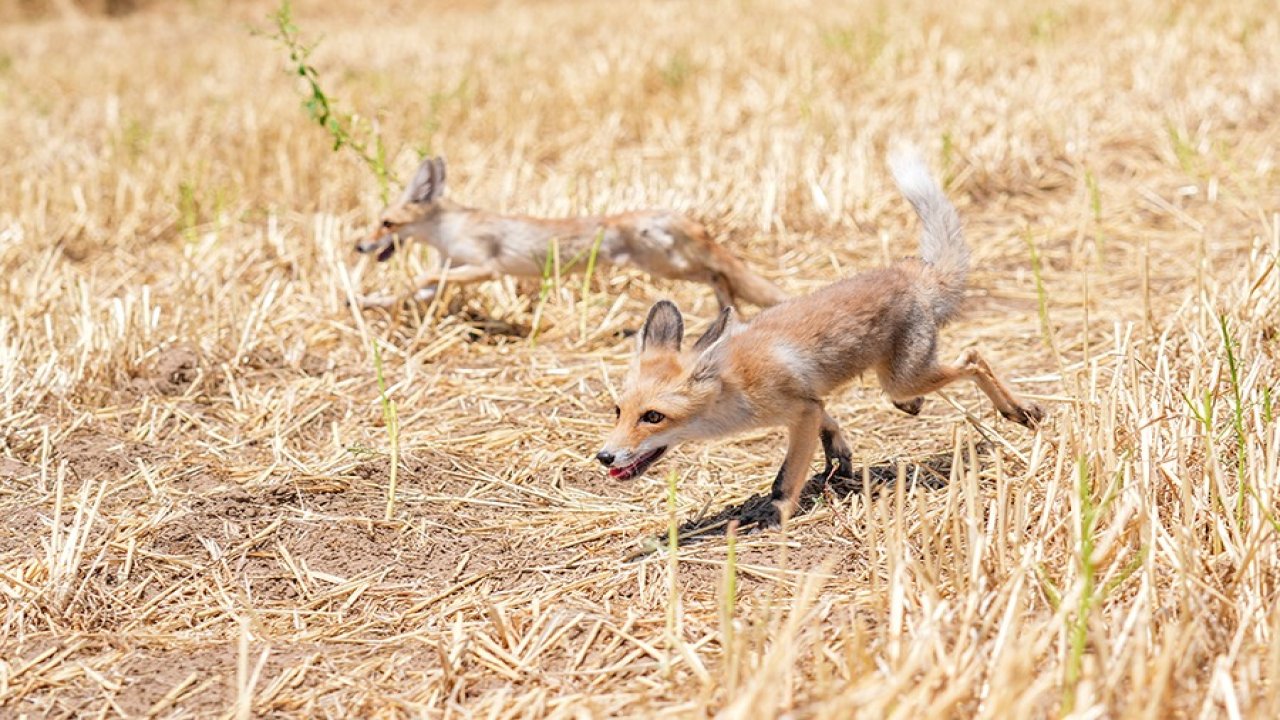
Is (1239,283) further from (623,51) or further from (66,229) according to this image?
(623,51)

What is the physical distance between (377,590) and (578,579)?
0.69 meters

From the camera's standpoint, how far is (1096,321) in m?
7.00

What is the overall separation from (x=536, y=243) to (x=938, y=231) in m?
2.84

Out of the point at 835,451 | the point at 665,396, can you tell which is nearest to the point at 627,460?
the point at 665,396

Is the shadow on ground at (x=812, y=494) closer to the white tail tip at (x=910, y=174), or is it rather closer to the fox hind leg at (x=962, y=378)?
the fox hind leg at (x=962, y=378)

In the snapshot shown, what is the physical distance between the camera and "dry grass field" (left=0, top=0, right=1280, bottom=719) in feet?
→ 11.5

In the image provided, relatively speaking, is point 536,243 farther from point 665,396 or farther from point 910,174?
point 665,396

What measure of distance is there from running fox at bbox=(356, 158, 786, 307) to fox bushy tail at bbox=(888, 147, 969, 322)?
1.87 meters

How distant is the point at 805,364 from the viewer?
5062 millimetres

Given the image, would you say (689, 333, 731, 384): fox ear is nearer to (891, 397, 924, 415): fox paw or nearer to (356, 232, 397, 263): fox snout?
(891, 397, 924, 415): fox paw

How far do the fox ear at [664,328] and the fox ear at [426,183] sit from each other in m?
3.64

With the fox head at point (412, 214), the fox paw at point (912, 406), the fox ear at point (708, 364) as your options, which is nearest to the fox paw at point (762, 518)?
the fox ear at point (708, 364)

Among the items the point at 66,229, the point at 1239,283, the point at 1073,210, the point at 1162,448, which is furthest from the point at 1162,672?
the point at 66,229

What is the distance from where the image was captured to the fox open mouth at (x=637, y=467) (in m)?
4.66
